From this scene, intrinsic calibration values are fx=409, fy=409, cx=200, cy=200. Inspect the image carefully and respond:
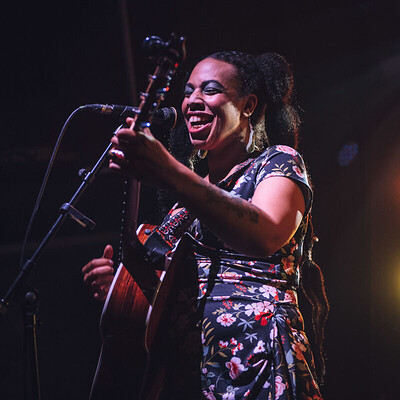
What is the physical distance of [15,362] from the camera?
259 cm

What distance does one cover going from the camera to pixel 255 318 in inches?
50.6

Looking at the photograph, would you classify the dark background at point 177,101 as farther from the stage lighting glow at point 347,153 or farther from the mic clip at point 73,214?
the mic clip at point 73,214

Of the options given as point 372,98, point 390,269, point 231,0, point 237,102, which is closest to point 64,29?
point 231,0

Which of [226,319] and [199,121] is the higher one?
[199,121]

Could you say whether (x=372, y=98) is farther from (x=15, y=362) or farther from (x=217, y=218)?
(x=15, y=362)

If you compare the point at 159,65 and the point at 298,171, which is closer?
the point at 159,65

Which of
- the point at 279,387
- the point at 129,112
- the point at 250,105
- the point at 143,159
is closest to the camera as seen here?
the point at 143,159

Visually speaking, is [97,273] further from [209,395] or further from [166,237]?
[209,395]

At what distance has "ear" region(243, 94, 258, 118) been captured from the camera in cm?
176

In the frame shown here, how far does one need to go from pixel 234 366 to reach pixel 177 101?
1.36 meters

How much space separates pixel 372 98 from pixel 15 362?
3.47m

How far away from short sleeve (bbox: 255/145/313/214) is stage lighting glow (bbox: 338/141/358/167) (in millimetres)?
2376

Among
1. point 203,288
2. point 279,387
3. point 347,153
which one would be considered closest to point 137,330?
point 203,288

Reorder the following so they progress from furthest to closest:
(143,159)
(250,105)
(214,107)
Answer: (250,105), (214,107), (143,159)
